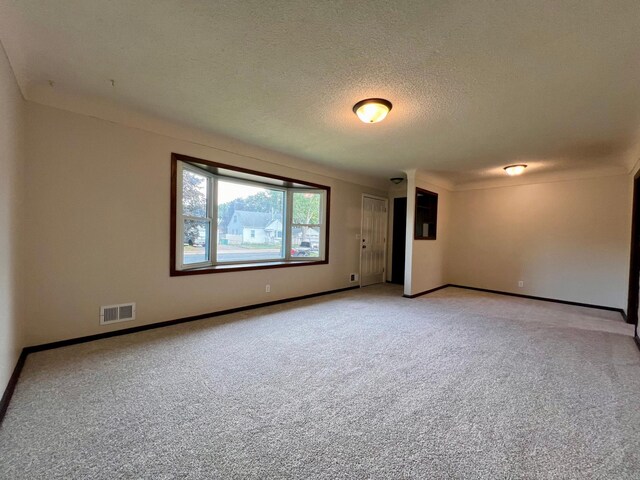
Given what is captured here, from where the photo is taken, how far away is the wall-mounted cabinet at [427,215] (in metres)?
5.77

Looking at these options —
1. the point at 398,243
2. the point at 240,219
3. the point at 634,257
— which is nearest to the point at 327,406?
the point at 240,219

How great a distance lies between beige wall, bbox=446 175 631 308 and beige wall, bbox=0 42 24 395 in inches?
267

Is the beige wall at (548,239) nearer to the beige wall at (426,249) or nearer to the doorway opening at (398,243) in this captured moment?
the beige wall at (426,249)

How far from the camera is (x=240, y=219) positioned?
176 inches

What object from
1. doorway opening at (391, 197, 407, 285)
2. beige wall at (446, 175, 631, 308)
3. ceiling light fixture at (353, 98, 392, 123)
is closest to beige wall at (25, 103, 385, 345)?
ceiling light fixture at (353, 98, 392, 123)

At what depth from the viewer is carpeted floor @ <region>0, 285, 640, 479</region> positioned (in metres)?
1.39

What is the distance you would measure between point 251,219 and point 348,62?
123 inches

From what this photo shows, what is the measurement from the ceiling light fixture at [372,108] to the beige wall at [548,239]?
14.2ft

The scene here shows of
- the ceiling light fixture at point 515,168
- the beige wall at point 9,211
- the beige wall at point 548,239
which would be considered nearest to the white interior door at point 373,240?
the beige wall at point 548,239

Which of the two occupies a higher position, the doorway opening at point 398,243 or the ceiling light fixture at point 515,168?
the ceiling light fixture at point 515,168

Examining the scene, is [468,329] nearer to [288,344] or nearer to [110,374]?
[288,344]

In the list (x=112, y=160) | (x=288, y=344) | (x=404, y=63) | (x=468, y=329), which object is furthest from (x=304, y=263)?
(x=404, y=63)

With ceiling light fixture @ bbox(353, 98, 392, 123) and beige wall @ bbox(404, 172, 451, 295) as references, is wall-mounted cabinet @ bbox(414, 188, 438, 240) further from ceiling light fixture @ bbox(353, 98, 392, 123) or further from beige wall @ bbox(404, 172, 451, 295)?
ceiling light fixture @ bbox(353, 98, 392, 123)

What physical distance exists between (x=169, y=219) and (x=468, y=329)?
152 inches
